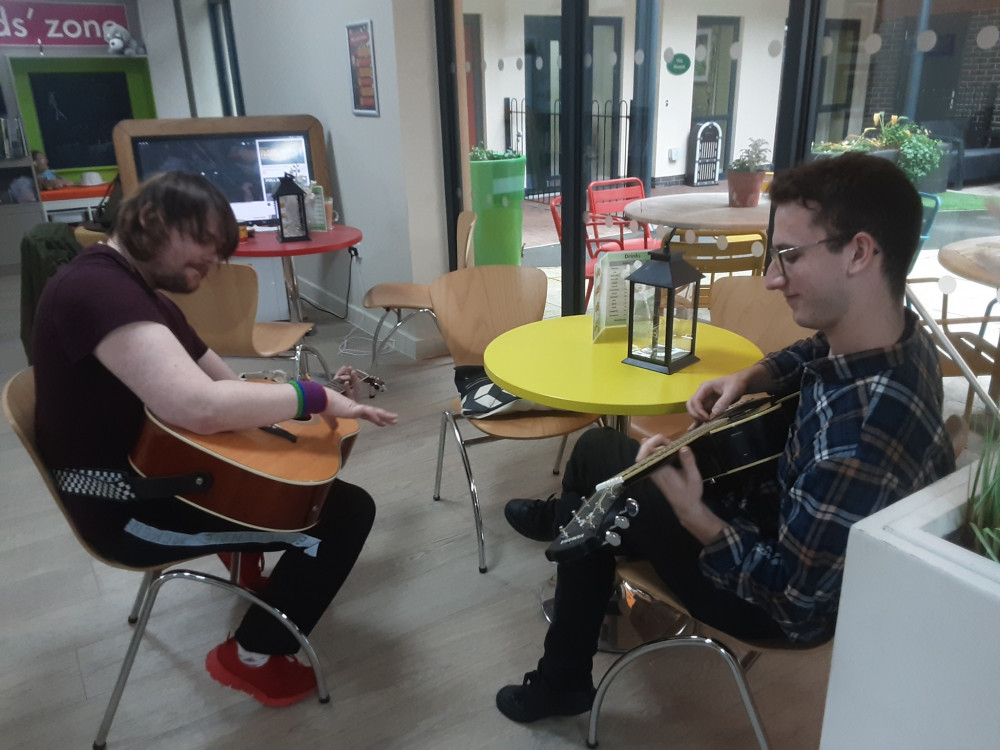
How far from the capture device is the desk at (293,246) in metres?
3.50

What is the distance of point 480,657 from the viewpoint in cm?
186

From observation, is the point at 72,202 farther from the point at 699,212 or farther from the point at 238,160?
the point at 699,212

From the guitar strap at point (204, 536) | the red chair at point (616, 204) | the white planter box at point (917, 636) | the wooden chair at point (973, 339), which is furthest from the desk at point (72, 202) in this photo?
the white planter box at point (917, 636)

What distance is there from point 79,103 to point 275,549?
6935 mm

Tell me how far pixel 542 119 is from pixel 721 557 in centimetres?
279

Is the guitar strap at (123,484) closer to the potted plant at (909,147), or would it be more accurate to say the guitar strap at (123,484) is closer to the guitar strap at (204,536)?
the guitar strap at (204,536)

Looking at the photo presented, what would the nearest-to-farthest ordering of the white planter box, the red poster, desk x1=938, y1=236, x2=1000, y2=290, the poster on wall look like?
1. the white planter box
2. desk x1=938, y1=236, x2=1000, y2=290
3. the poster on wall
4. the red poster

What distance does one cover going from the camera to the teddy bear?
6.55 metres

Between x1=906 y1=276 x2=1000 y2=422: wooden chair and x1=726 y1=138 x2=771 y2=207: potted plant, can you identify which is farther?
x1=726 y1=138 x2=771 y2=207: potted plant

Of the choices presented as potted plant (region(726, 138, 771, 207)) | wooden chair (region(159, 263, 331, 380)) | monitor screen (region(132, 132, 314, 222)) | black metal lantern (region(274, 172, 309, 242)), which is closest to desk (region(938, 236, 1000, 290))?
potted plant (region(726, 138, 771, 207))

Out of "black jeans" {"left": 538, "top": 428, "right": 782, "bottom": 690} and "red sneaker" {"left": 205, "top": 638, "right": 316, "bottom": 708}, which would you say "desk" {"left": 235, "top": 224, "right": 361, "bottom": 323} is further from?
"black jeans" {"left": 538, "top": 428, "right": 782, "bottom": 690}

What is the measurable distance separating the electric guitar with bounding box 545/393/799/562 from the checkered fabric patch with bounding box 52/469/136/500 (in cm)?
88

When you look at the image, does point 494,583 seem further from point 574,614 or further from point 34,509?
point 34,509

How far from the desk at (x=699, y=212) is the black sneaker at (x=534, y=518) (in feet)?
4.06
